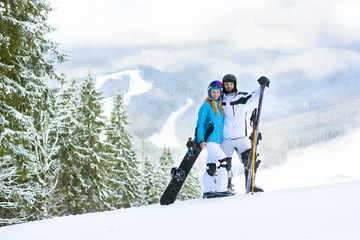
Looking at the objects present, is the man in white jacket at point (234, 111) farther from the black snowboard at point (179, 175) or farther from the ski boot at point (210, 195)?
the ski boot at point (210, 195)

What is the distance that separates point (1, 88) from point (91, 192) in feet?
45.5

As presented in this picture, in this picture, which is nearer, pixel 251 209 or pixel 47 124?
pixel 251 209

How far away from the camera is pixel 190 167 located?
6.52 metres

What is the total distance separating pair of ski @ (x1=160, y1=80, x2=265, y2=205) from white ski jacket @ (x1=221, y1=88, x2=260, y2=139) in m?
0.28

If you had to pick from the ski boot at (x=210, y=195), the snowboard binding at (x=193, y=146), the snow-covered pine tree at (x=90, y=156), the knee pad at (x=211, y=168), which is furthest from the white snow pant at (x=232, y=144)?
the snow-covered pine tree at (x=90, y=156)

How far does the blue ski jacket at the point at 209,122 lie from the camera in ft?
20.4

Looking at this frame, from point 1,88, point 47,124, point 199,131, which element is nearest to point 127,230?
point 199,131

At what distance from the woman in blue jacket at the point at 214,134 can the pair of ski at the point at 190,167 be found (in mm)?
135

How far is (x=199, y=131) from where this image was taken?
6234 mm

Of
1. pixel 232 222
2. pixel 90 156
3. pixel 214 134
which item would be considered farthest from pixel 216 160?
pixel 90 156

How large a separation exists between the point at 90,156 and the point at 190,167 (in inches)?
607

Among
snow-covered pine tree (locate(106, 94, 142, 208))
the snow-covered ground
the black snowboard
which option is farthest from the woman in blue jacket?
snow-covered pine tree (locate(106, 94, 142, 208))

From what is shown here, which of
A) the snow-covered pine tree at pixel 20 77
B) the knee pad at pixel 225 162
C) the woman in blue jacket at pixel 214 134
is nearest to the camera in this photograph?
the woman in blue jacket at pixel 214 134

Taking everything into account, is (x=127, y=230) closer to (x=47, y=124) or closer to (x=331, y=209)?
(x=331, y=209)
